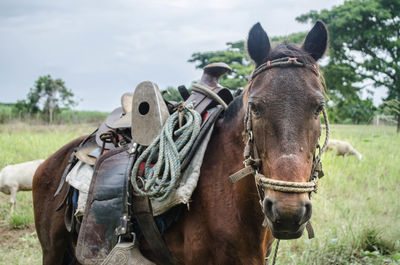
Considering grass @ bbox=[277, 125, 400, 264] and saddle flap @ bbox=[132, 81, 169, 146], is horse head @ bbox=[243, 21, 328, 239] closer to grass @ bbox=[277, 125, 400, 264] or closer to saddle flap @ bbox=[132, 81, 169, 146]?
saddle flap @ bbox=[132, 81, 169, 146]

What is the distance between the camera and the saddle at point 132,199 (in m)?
1.85

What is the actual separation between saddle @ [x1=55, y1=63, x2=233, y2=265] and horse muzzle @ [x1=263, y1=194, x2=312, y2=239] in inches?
23.2

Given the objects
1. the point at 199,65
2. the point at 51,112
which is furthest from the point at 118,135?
the point at 51,112

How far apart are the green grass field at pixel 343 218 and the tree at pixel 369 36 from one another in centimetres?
1062

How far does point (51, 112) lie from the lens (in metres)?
23.3

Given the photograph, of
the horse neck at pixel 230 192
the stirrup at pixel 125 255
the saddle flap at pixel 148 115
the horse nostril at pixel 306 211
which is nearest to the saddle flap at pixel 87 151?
the saddle flap at pixel 148 115

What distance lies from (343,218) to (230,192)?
3314 millimetres

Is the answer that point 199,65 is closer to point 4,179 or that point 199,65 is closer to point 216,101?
point 4,179

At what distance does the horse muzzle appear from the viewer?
47.3 inches

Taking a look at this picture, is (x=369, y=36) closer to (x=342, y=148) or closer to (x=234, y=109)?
(x=342, y=148)

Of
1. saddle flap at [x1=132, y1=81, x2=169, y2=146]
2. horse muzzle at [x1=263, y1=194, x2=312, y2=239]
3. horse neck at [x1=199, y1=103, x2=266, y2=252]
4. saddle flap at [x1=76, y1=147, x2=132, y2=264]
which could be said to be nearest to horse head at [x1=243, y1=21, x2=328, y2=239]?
horse muzzle at [x1=263, y1=194, x2=312, y2=239]

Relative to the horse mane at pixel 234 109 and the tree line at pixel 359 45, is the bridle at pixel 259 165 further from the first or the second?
the tree line at pixel 359 45

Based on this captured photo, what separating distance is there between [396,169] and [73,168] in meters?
6.16

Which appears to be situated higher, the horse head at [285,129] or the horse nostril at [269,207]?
the horse head at [285,129]
